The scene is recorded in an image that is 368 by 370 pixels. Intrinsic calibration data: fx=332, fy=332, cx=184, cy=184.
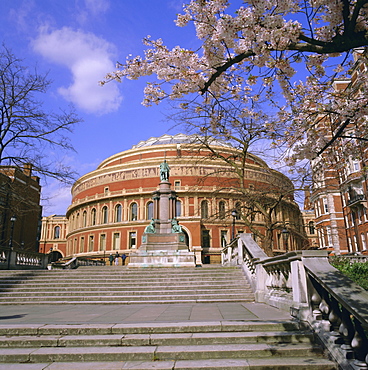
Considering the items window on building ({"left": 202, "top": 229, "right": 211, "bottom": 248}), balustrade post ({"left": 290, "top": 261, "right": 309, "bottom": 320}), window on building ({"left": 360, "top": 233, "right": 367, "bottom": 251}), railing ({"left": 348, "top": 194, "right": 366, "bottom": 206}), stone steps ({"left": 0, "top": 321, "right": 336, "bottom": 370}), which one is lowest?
stone steps ({"left": 0, "top": 321, "right": 336, "bottom": 370})

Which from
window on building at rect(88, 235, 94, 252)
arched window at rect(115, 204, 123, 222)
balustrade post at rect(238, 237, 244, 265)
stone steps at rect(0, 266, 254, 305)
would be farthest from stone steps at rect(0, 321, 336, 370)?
window on building at rect(88, 235, 94, 252)

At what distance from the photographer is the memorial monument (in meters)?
18.9

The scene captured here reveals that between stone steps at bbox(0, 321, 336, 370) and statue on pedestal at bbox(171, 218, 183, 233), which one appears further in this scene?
statue on pedestal at bbox(171, 218, 183, 233)

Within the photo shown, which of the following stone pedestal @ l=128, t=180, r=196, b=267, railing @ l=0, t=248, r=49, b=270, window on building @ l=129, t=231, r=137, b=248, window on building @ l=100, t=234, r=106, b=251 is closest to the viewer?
railing @ l=0, t=248, r=49, b=270

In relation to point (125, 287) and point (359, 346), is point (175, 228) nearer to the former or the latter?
point (125, 287)

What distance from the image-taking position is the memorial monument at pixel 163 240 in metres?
18.9

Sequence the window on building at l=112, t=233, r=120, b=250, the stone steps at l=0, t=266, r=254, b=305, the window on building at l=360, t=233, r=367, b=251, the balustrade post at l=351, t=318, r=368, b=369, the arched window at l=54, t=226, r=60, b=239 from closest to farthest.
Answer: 1. the balustrade post at l=351, t=318, r=368, b=369
2. the stone steps at l=0, t=266, r=254, b=305
3. the window on building at l=360, t=233, r=367, b=251
4. the window on building at l=112, t=233, r=120, b=250
5. the arched window at l=54, t=226, r=60, b=239

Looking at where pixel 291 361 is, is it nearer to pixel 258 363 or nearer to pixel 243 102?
pixel 258 363

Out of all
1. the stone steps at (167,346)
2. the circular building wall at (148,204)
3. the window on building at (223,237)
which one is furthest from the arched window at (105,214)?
the stone steps at (167,346)

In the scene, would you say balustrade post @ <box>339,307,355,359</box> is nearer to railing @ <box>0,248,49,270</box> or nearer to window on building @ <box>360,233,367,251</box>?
railing @ <box>0,248,49,270</box>

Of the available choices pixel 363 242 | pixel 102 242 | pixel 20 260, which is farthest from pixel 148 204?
pixel 20 260

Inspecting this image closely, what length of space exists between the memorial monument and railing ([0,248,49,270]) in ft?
19.5

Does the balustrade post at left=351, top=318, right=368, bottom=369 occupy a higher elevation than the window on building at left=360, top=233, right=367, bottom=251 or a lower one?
lower

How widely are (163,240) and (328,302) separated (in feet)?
57.5
